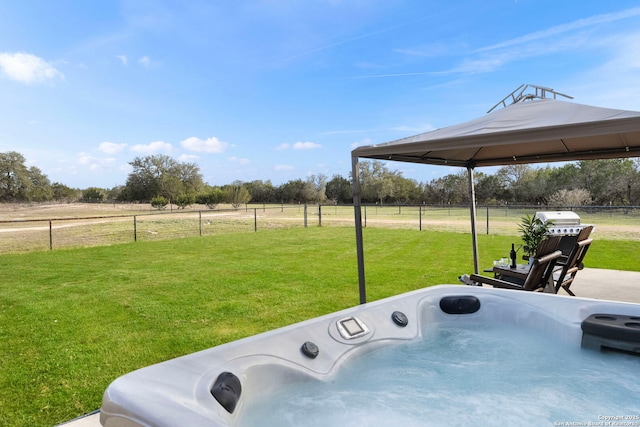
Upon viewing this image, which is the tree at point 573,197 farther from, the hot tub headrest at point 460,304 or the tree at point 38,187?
the tree at point 38,187

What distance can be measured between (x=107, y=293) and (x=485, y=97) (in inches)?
355

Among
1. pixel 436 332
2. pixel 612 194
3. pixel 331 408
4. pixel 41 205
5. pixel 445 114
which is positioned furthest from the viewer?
pixel 41 205

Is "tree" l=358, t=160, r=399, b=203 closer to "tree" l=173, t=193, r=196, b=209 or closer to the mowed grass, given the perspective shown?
"tree" l=173, t=193, r=196, b=209

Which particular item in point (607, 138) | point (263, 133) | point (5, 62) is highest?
point (5, 62)

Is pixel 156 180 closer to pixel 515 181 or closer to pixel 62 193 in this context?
pixel 62 193

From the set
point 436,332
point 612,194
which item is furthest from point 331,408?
point 612,194

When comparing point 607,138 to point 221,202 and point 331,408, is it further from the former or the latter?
point 221,202

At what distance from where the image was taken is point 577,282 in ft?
16.4

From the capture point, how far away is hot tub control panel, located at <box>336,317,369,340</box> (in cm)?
254

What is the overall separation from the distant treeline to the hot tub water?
15.6 meters

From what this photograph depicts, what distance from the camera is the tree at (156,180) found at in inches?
2105

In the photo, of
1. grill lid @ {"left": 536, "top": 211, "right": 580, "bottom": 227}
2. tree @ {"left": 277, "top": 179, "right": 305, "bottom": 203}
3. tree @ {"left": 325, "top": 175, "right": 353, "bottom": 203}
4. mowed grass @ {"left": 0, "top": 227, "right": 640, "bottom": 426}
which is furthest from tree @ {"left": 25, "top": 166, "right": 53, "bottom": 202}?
grill lid @ {"left": 536, "top": 211, "right": 580, "bottom": 227}

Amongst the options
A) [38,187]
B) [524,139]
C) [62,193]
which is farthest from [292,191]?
[524,139]

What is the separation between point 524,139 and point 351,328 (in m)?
1.70
